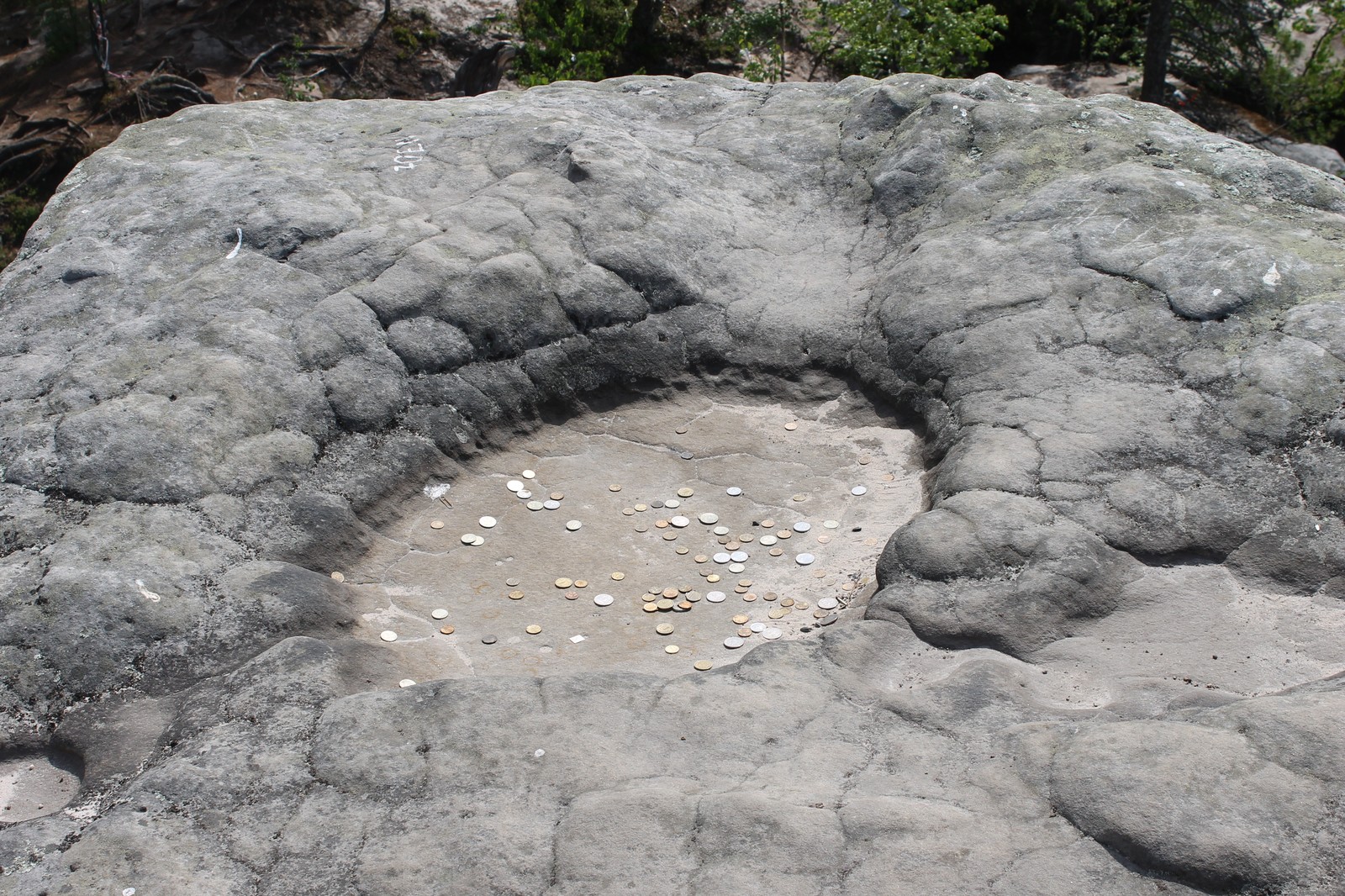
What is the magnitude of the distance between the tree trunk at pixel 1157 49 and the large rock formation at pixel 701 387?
4.57 m

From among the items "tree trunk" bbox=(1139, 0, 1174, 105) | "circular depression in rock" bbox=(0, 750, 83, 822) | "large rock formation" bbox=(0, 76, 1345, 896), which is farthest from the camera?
"tree trunk" bbox=(1139, 0, 1174, 105)

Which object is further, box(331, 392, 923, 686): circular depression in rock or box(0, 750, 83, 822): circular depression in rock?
box(331, 392, 923, 686): circular depression in rock

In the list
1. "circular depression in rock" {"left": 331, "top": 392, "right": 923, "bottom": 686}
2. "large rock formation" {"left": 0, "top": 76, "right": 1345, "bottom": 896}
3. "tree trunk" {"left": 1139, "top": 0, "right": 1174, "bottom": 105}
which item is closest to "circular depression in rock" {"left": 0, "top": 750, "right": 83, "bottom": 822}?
"large rock formation" {"left": 0, "top": 76, "right": 1345, "bottom": 896}

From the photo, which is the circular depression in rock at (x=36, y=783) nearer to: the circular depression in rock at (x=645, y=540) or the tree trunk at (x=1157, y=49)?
the circular depression in rock at (x=645, y=540)

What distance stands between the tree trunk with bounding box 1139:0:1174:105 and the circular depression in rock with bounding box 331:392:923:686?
6.11 meters

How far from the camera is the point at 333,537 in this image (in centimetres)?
357

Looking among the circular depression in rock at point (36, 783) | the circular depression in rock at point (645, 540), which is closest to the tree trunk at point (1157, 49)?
the circular depression in rock at point (645, 540)

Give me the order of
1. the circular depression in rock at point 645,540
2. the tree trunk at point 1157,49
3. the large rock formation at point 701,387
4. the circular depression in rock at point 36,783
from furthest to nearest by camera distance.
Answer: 1. the tree trunk at point 1157,49
2. the circular depression in rock at point 645,540
3. the circular depression in rock at point 36,783
4. the large rock formation at point 701,387

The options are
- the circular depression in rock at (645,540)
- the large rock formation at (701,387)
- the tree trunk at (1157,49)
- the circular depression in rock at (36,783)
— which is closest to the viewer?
the large rock formation at (701,387)

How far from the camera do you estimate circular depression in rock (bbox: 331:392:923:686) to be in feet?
10.9

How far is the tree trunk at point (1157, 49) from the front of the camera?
8781 millimetres

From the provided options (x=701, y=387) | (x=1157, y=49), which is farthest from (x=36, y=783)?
(x=1157, y=49)

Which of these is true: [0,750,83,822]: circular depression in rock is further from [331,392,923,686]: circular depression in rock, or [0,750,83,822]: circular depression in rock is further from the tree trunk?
the tree trunk

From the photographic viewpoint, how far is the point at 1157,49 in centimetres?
888
